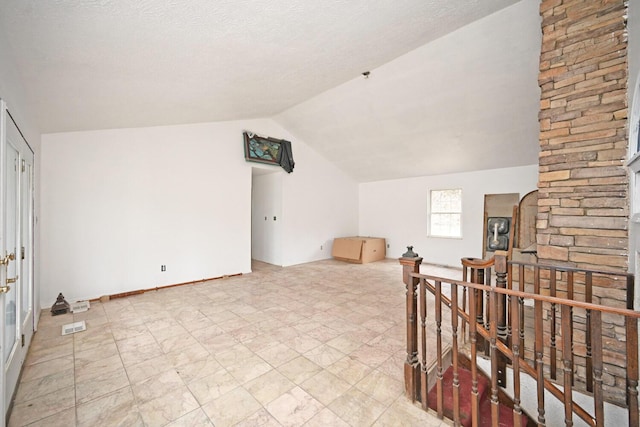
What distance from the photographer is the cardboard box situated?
21.8 ft

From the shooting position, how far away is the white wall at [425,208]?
5617mm

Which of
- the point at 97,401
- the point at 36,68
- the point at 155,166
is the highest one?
the point at 36,68

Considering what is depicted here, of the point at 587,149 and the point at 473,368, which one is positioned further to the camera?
the point at 587,149

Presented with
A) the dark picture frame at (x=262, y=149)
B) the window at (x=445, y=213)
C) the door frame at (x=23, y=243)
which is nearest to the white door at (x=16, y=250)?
the door frame at (x=23, y=243)

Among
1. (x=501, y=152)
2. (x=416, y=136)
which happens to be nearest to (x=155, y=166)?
(x=416, y=136)

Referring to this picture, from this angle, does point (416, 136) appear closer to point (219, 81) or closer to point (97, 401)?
point (219, 81)

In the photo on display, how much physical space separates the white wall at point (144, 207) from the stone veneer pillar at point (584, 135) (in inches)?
185

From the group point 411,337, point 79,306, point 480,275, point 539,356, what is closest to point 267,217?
point 79,306

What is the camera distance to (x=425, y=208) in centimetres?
→ 671

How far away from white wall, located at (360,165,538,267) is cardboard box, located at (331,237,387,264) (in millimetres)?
493

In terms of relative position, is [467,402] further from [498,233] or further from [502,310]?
[498,233]

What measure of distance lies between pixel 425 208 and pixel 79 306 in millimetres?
6701

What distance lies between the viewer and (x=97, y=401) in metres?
1.85

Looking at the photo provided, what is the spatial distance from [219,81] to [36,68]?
152 centimetres
